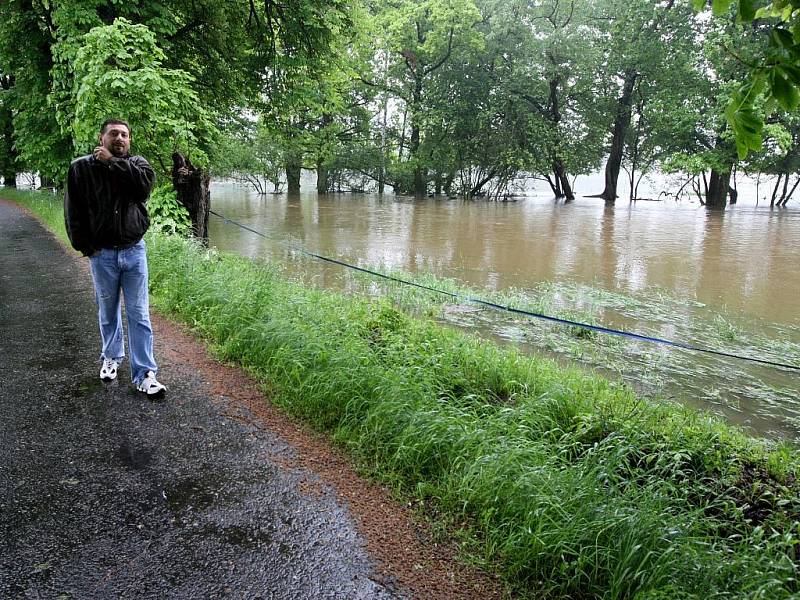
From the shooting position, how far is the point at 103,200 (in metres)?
3.90

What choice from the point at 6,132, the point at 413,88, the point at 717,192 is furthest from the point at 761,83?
the point at 413,88

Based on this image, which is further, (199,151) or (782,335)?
(199,151)

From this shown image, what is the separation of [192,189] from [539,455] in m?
9.35

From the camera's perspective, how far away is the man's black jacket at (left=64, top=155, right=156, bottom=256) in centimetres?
383

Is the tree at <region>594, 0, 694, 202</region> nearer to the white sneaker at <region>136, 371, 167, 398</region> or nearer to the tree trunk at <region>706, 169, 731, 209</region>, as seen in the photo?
the tree trunk at <region>706, 169, 731, 209</region>

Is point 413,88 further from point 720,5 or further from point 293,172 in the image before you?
point 720,5

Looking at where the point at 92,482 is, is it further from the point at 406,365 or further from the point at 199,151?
the point at 199,151

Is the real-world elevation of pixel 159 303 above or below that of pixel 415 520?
above

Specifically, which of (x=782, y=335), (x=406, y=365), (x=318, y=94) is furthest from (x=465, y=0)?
(x=406, y=365)

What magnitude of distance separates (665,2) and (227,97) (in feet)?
91.2

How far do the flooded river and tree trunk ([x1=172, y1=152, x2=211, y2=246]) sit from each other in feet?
7.51

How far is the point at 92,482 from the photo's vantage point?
3086 mm

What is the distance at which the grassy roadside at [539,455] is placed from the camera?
2.44 metres

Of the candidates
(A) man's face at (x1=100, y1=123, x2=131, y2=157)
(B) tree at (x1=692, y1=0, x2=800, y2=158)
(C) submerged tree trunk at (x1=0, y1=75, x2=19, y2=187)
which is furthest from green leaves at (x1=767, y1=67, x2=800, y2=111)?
(C) submerged tree trunk at (x1=0, y1=75, x2=19, y2=187)
